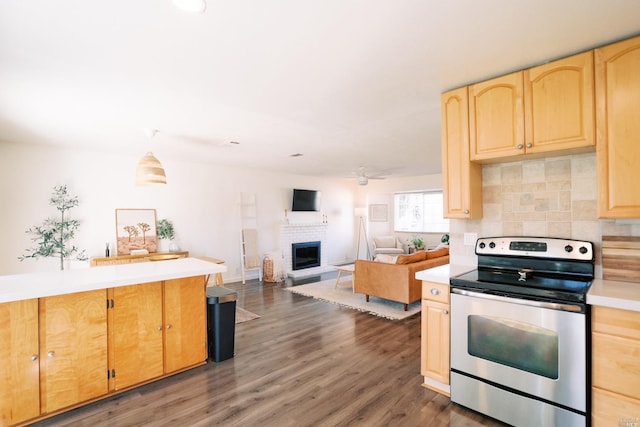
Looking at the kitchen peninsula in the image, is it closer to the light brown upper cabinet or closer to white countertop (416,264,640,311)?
white countertop (416,264,640,311)

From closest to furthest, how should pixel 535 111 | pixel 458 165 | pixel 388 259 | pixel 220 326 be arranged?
pixel 535 111
pixel 458 165
pixel 220 326
pixel 388 259

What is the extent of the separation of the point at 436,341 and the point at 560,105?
6.33ft

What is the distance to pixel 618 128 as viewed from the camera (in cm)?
192

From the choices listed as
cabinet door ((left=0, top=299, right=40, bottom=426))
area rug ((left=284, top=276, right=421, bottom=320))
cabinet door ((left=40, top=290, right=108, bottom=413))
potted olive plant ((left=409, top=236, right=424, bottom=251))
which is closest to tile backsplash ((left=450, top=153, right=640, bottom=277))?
area rug ((left=284, top=276, right=421, bottom=320))

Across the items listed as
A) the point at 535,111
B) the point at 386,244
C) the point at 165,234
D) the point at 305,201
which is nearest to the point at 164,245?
the point at 165,234

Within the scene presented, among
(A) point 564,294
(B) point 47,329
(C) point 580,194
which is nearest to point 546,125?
(C) point 580,194

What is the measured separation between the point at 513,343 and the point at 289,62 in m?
2.42

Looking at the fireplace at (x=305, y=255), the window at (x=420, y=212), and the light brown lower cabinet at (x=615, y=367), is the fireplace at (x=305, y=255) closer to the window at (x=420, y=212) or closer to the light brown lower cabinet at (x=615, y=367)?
the window at (x=420, y=212)

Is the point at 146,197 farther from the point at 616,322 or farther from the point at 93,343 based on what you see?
the point at 616,322

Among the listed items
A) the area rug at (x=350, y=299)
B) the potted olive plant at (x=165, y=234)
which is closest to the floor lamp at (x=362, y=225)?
the area rug at (x=350, y=299)

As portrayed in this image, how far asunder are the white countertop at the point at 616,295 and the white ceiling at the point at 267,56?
5.05 feet

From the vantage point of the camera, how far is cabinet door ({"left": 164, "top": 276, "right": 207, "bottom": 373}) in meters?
2.73

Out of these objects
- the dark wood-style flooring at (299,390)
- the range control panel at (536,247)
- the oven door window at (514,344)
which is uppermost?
the range control panel at (536,247)

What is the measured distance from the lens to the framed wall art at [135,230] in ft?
17.1
